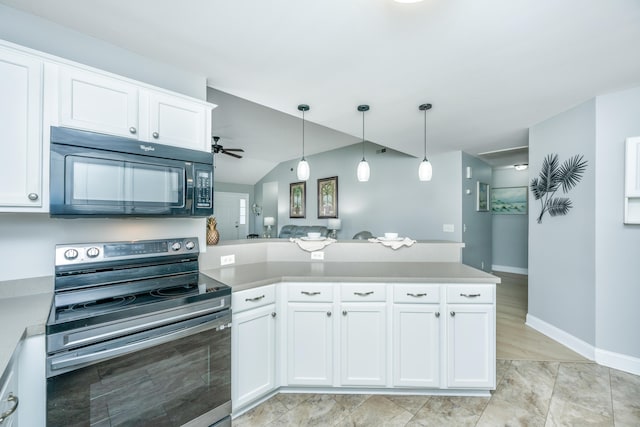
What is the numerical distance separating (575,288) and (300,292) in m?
2.77

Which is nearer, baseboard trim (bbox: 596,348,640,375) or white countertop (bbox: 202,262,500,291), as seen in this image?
white countertop (bbox: 202,262,500,291)

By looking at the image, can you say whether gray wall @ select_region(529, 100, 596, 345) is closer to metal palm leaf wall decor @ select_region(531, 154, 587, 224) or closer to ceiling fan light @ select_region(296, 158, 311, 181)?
metal palm leaf wall decor @ select_region(531, 154, 587, 224)

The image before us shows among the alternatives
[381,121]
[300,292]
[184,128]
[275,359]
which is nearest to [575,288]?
[381,121]

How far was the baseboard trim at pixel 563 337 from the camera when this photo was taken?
2.54 metres

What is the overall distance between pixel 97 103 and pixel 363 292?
195cm

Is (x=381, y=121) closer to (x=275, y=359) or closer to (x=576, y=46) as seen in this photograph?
(x=576, y=46)

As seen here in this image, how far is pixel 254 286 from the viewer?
1.82 m

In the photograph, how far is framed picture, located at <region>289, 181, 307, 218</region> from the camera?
685cm

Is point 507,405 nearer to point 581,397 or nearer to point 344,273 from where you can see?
point 581,397

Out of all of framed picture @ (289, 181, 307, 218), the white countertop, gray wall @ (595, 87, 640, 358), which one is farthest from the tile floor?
framed picture @ (289, 181, 307, 218)

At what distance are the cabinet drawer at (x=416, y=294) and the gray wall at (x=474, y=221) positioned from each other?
2953 millimetres

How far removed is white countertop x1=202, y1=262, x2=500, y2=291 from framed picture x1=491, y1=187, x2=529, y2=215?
15.2 feet

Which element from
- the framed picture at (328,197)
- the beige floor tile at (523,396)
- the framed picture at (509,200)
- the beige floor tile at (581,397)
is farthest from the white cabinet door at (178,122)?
the framed picture at (509,200)

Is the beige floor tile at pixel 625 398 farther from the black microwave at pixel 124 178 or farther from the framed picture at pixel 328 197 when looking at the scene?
the framed picture at pixel 328 197
